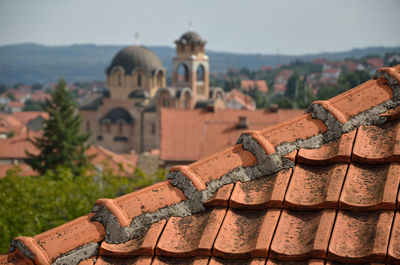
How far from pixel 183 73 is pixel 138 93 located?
511 centimetres

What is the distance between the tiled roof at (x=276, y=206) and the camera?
Result: 233cm

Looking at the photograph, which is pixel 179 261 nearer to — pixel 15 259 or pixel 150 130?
pixel 15 259

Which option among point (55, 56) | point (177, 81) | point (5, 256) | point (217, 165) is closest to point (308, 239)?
point (217, 165)

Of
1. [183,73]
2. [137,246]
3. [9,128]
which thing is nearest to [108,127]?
[183,73]

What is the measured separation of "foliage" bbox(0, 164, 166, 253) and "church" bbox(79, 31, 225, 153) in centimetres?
3347

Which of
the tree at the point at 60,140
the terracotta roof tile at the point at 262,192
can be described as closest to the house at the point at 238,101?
the tree at the point at 60,140

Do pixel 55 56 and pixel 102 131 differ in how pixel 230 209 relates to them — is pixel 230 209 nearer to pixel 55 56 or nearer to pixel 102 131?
pixel 102 131

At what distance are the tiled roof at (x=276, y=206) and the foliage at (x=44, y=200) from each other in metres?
11.0

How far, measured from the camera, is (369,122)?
112 inches

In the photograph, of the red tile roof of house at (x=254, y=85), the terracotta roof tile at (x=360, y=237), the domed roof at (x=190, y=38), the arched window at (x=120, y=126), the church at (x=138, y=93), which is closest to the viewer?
the terracotta roof tile at (x=360, y=237)

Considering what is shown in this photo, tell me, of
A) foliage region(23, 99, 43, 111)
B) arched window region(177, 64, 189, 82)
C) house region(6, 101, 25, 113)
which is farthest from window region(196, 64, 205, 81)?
house region(6, 101, 25, 113)

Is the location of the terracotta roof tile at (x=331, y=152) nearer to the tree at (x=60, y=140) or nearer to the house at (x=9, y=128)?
the tree at (x=60, y=140)

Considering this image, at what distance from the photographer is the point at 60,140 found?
37.4 metres

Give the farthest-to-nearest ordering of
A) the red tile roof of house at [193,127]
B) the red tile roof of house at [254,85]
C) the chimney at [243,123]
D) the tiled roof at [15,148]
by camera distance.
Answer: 1. the red tile roof of house at [254,85]
2. the tiled roof at [15,148]
3. the red tile roof of house at [193,127]
4. the chimney at [243,123]
